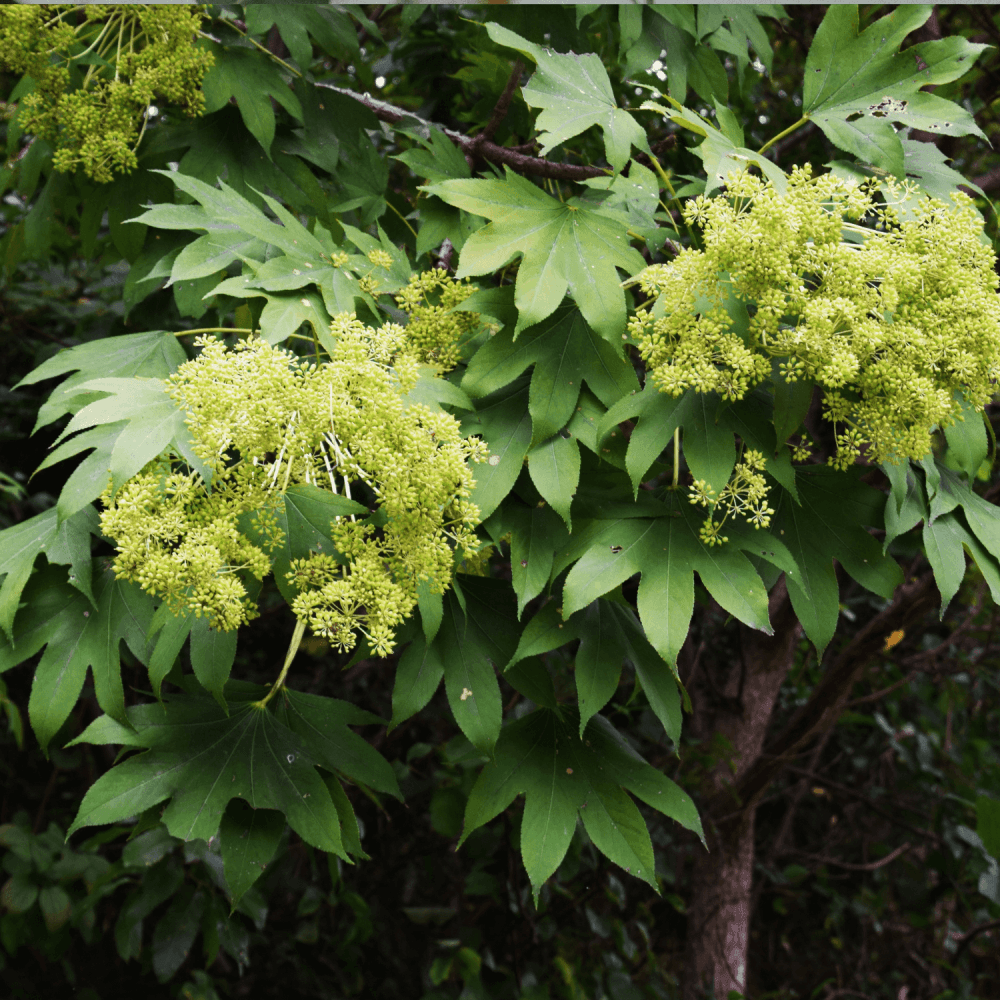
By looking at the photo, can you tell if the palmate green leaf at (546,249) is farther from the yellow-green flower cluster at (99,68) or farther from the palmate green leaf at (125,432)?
the yellow-green flower cluster at (99,68)

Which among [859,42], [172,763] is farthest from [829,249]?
[172,763]

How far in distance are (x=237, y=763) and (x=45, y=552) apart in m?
0.53

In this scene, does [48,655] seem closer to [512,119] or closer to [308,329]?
[308,329]

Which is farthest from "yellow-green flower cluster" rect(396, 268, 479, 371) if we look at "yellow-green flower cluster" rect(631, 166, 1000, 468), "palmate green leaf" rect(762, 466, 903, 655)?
"palmate green leaf" rect(762, 466, 903, 655)

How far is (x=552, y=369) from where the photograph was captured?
1469 mm

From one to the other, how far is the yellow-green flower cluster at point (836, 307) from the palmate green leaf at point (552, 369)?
121mm

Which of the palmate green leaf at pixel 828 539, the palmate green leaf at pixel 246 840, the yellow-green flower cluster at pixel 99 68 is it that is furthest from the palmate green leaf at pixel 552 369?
the yellow-green flower cluster at pixel 99 68

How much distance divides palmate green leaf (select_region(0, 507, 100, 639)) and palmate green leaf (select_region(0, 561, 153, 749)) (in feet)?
0.14

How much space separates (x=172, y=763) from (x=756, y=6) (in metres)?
2.37

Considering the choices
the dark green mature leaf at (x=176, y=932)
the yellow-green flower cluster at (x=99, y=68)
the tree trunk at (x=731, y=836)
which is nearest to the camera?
the yellow-green flower cluster at (x=99, y=68)

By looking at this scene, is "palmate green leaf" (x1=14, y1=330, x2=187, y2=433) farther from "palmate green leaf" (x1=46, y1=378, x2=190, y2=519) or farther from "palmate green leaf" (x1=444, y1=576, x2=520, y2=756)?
"palmate green leaf" (x1=444, y1=576, x2=520, y2=756)

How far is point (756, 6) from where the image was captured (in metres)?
2.33

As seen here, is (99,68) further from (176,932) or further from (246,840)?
(176,932)

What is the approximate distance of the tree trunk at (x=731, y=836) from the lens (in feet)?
11.0
